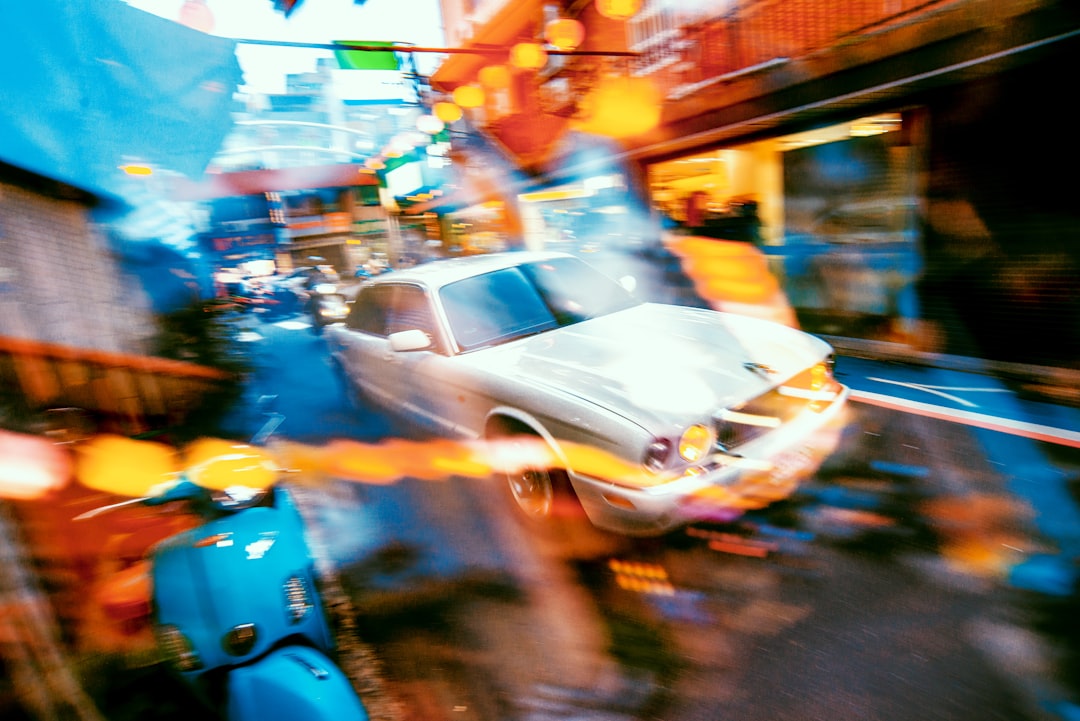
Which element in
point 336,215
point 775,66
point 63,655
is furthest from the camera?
point 336,215

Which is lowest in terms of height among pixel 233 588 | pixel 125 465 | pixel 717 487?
pixel 717 487

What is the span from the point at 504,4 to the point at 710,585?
53.5 feet

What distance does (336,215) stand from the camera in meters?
44.9

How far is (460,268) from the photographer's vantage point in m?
4.52

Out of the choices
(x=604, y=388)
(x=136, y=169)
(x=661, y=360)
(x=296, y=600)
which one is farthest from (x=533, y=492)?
(x=136, y=169)

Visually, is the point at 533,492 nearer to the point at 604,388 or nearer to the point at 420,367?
the point at 604,388

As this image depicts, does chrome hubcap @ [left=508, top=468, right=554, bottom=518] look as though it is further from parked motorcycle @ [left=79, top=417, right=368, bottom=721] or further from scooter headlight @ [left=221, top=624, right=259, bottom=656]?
scooter headlight @ [left=221, top=624, right=259, bottom=656]

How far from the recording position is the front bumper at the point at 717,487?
2707 millimetres

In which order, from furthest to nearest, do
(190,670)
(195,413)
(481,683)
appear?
(195,413)
(481,683)
(190,670)

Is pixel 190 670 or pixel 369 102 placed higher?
pixel 369 102

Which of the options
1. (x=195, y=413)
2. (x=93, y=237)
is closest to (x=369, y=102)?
(x=93, y=237)

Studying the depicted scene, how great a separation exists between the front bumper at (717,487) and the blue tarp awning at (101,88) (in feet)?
13.4

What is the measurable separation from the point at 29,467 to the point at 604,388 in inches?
100

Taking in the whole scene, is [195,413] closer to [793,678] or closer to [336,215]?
[793,678]
